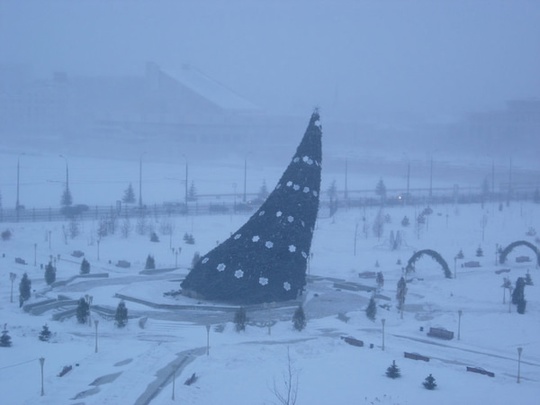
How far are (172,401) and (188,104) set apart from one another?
4483 cm

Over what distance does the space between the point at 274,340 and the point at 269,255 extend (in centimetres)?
179

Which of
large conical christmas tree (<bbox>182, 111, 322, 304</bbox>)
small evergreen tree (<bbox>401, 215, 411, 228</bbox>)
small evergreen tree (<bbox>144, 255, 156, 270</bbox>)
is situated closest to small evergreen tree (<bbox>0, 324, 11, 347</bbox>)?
large conical christmas tree (<bbox>182, 111, 322, 304</bbox>)

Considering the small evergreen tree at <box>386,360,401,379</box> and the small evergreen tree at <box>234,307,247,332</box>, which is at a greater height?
the small evergreen tree at <box>234,307,247,332</box>

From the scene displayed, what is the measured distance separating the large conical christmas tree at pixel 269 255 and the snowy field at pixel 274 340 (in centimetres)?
30

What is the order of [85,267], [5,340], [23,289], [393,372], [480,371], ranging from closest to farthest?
[393,372]
[480,371]
[5,340]
[23,289]
[85,267]

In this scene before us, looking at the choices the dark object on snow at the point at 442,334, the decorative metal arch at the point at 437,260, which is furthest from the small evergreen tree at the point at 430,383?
the decorative metal arch at the point at 437,260

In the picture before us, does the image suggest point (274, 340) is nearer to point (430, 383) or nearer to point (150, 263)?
point (430, 383)

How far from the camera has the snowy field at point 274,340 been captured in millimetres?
7344

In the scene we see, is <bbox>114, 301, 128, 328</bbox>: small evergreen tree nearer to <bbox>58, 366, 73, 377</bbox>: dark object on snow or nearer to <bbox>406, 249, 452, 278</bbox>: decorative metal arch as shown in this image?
<bbox>58, 366, 73, 377</bbox>: dark object on snow

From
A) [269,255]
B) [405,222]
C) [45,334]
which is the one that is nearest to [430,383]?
[269,255]

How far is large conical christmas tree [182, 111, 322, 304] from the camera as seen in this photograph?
420 inches

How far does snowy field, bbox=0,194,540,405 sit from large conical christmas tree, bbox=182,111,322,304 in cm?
30

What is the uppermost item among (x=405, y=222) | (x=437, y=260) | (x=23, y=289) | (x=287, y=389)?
(x=405, y=222)

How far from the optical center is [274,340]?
9.23 meters
